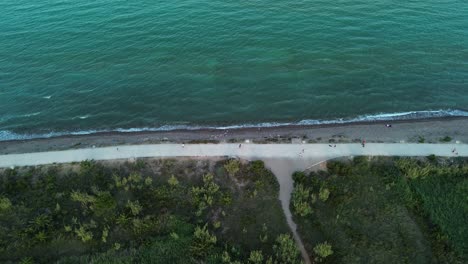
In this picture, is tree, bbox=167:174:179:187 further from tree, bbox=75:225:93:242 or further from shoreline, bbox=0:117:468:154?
tree, bbox=75:225:93:242

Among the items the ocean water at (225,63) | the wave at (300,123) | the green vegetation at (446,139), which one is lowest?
the green vegetation at (446,139)

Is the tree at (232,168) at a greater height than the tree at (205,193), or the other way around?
the tree at (232,168)

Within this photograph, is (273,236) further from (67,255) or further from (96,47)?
(96,47)

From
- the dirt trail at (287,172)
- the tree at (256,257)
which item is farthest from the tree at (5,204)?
the dirt trail at (287,172)

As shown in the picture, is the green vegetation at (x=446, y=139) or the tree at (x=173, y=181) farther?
the green vegetation at (x=446, y=139)

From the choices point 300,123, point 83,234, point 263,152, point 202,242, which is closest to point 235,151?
point 263,152

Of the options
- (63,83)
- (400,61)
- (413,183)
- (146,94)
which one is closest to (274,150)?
(413,183)

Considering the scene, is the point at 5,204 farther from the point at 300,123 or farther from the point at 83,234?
the point at 300,123

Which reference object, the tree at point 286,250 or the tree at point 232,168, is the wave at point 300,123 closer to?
the tree at point 232,168
